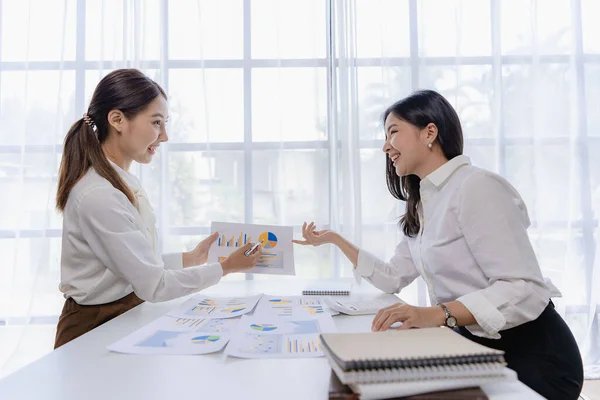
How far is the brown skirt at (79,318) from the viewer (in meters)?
1.25

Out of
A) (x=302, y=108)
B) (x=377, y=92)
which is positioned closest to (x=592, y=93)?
(x=377, y=92)

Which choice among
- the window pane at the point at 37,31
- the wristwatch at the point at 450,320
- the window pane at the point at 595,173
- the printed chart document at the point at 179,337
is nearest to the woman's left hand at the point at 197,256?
the printed chart document at the point at 179,337

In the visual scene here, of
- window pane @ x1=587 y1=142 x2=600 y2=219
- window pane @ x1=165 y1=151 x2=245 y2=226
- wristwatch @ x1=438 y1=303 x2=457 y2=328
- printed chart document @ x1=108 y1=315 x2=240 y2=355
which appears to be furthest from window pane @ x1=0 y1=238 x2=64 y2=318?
window pane @ x1=587 y1=142 x2=600 y2=219

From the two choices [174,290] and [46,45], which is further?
[46,45]

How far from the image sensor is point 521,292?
102 cm

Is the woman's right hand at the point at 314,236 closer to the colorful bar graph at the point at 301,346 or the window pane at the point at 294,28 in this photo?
the colorful bar graph at the point at 301,346

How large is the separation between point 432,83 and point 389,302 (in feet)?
5.62

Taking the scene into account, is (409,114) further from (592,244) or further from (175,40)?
(592,244)

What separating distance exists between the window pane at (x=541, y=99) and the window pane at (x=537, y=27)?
0.11 meters

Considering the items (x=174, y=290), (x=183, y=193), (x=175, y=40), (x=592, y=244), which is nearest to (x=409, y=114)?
(x=174, y=290)

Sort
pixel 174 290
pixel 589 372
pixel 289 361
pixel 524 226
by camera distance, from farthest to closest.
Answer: pixel 589 372 → pixel 174 290 → pixel 524 226 → pixel 289 361

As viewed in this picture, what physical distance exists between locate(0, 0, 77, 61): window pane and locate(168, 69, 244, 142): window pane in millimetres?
682

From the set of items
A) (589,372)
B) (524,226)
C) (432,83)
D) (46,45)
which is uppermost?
(46,45)

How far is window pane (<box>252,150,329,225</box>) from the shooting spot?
2691mm
